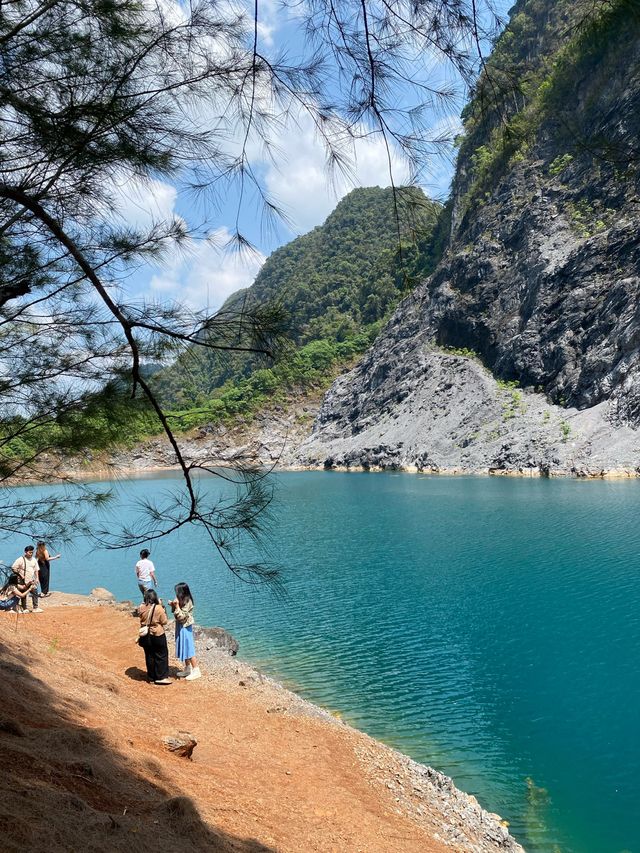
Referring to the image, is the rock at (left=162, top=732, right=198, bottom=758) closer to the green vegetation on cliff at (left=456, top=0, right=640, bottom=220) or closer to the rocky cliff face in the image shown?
the green vegetation on cliff at (left=456, top=0, right=640, bottom=220)

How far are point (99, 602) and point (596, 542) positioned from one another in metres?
17.0

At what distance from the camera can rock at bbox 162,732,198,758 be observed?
6441 millimetres

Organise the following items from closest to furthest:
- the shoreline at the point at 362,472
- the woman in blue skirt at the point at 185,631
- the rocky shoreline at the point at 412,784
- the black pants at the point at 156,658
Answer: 1. the shoreline at the point at 362,472
2. the rocky shoreline at the point at 412,784
3. the black pants at the point at 156,658
4. the woman in blue skirt at the point at 185,631

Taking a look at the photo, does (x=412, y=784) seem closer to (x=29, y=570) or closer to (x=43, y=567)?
(x=29, y=570)

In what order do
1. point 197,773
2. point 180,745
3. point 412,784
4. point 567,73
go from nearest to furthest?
point 567,73 → point 197,773 → point 180,745 → point 412,784

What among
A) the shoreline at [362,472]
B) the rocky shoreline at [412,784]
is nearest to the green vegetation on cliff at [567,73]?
the shoreline at [362,472]

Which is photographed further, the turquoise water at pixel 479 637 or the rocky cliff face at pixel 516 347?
the rocky cliff face at pixel 516 347

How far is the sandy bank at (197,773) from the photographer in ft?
12.8

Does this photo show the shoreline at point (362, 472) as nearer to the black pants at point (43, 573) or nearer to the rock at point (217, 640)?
the black pants at point (43, 573)

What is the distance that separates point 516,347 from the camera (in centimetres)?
6119

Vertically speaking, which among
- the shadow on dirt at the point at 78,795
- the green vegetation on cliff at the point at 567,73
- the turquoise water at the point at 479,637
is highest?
the green vegetation on cliff at the point at 567,73

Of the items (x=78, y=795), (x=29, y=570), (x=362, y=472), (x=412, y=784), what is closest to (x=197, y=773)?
(x=78, y=795)

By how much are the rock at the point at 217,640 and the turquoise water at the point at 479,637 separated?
2.23 feet

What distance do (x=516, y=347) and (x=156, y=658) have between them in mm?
57453
